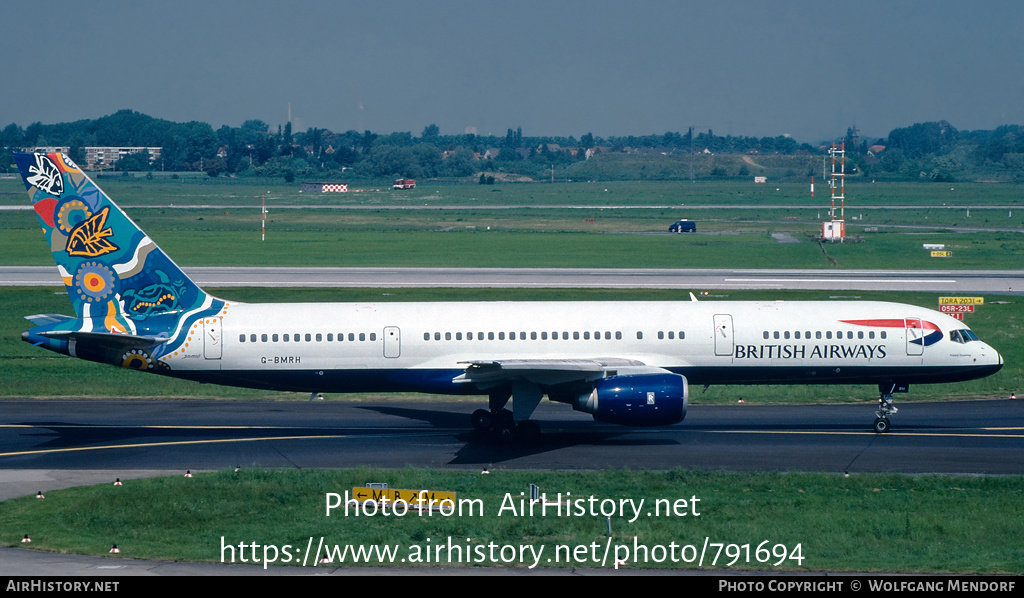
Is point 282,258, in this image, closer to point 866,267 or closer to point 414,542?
point 866,267

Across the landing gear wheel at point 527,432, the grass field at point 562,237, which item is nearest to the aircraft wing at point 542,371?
the landing gear wheel at point 527,432

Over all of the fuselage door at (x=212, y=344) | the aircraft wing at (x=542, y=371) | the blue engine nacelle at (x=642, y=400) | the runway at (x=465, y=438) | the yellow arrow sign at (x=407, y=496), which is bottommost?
the runway at (x=465, y=438)

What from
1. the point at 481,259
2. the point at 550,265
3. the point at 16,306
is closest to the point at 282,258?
the point at 481,259

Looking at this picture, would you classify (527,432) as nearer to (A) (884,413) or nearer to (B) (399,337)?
(B) (399,337)

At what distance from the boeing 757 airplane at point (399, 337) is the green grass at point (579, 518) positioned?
5.79m

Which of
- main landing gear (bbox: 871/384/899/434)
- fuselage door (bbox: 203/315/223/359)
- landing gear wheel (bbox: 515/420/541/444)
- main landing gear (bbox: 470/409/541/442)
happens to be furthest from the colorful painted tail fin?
main landing gear (bbox: 871/384/899/434)

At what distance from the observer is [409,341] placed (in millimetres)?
34344

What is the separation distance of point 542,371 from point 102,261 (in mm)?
14557

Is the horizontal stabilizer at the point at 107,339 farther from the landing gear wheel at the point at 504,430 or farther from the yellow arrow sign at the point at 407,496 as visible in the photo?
the yellow arrow sign at the point at 407,496

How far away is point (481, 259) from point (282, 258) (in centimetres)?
1720

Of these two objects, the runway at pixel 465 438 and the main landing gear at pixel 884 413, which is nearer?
the runway at pixel 465 438

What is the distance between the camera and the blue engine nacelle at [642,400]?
31297 mm

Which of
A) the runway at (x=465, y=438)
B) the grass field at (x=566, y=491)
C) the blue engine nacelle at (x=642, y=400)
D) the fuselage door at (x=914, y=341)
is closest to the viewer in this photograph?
the grass field at (x=566, y=491)

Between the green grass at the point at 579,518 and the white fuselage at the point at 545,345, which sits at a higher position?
the white fuselage at the point at 545,345
